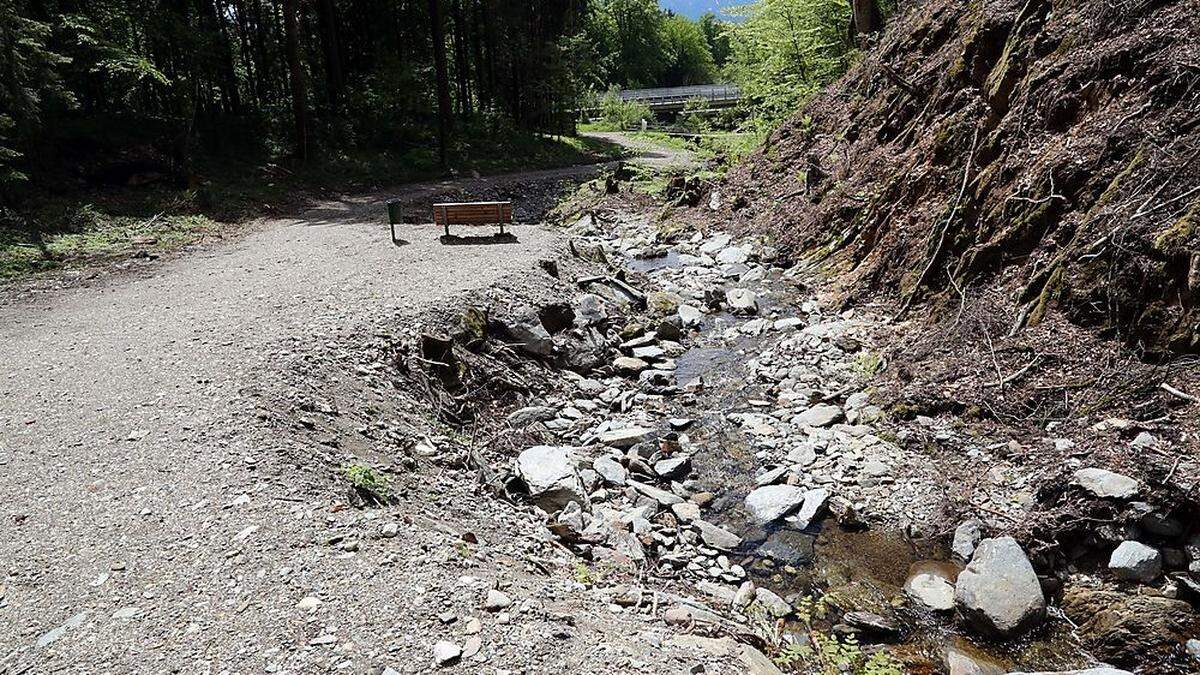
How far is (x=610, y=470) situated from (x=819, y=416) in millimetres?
2638

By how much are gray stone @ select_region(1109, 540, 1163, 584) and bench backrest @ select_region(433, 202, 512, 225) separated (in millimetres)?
11507

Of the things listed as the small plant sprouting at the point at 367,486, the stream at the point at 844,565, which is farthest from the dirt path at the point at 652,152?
the small plant sprouting at the point at 367,486

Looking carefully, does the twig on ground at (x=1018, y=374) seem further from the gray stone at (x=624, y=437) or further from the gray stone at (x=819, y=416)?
the gray stone at (x=624, y=437)

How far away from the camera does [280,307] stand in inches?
352

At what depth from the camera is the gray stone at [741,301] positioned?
38.1 ft

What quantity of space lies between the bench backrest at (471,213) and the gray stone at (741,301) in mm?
4993

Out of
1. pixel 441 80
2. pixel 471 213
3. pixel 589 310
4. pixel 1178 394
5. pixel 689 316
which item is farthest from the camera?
pixel 441 80

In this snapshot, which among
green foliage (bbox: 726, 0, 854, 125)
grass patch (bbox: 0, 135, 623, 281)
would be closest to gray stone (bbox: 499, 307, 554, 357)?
grass patch (bbox: 0, 135, 623, 281)

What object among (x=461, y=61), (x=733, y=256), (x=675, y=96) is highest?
(x=675, y=96)

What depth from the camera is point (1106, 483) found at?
537cm

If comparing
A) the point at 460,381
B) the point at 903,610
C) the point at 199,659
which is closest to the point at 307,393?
the point at 460,381

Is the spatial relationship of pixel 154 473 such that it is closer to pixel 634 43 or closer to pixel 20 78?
pixel 20 78

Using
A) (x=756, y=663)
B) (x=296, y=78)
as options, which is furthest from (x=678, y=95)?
(x=756, y=663)

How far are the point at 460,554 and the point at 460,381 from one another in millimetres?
3693
